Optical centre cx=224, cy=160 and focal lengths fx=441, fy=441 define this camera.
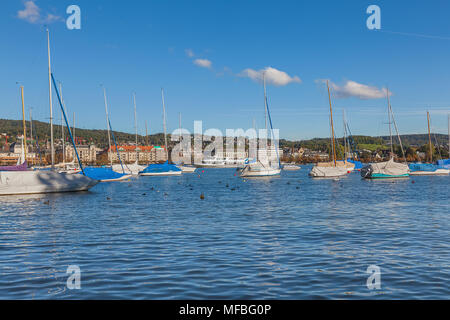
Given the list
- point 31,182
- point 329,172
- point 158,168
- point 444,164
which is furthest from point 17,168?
point 444,164

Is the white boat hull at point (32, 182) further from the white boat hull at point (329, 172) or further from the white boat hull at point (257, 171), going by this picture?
the white boat hull at point (329, 172)

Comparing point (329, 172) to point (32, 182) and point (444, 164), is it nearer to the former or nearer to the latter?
point (444, 164)

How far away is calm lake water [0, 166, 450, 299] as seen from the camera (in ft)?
34.7

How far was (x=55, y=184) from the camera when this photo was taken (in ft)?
141

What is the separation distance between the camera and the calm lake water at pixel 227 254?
34.7 feet

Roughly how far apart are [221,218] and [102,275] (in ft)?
44.2

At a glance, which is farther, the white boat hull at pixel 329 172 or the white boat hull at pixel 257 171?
the white boat hull at pixel 257 171

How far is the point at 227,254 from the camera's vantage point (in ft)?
48.7

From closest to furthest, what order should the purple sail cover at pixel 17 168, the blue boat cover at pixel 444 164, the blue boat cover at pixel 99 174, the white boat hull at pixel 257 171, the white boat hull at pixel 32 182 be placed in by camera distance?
the white boat hull at pixel 32 182 < the purple sail cover at pixel 17 168 < the blue boat cover at pixel 99 174 < the white boat hull at pixel 257 171 < the blue boat cover at pixel 444 164

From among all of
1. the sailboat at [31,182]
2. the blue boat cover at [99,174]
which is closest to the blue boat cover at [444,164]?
the blue boat cover at [99,174]

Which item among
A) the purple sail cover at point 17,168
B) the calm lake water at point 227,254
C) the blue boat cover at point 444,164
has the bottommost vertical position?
the calm lake water at point 227,254

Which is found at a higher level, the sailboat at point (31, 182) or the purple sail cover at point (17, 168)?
the purple sail cover at point (17, 168)

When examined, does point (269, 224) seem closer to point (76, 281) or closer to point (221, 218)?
point (221, 218)
